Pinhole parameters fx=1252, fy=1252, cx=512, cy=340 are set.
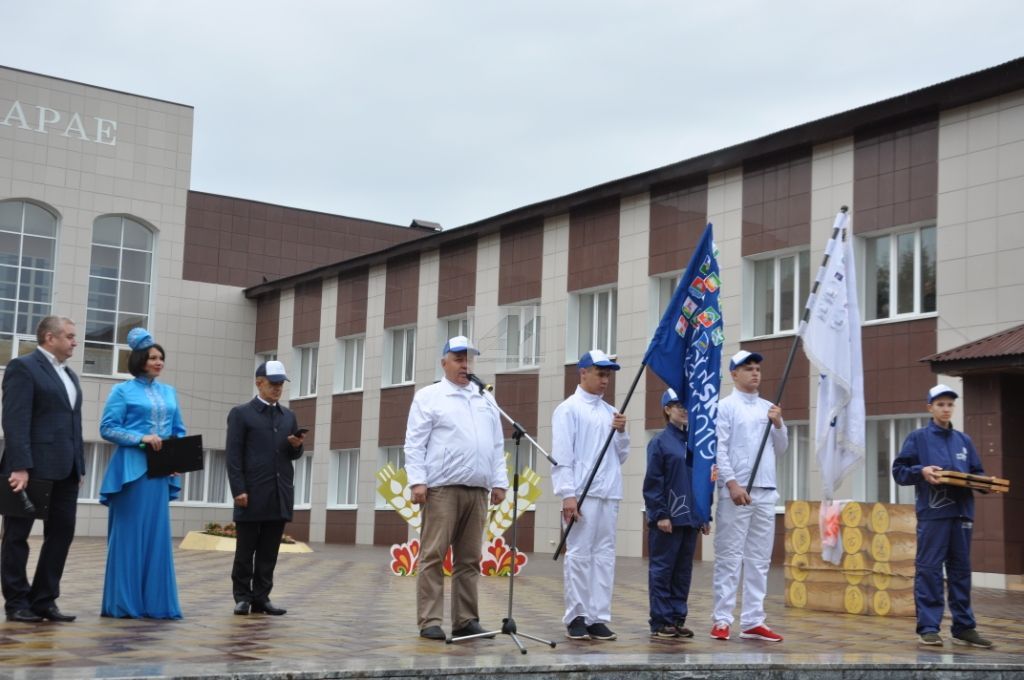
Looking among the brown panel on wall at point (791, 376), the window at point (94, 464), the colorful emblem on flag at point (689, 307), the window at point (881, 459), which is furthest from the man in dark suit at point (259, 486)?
the window at point (94, 464)

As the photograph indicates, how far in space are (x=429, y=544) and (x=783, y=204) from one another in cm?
1560

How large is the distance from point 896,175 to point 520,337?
34.4 ft

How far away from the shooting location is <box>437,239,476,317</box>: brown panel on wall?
30688 mm

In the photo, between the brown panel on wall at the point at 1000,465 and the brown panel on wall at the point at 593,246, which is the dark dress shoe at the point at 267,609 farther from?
the brown panel on wall at the point at 593,246

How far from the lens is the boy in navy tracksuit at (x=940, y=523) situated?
29.9ft

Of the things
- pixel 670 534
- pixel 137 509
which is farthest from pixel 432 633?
pixel 137 509

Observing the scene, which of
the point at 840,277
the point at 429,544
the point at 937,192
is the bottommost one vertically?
the point at 429,544

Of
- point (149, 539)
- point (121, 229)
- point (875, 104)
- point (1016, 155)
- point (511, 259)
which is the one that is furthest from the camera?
point (121, 229)

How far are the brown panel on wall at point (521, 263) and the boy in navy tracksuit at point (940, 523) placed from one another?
19.2m

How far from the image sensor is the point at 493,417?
9.07 meters

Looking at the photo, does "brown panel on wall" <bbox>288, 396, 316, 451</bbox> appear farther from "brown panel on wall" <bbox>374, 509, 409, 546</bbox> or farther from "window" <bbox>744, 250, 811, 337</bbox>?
"window" <bbox>744, 250, 811, 337</bbox>

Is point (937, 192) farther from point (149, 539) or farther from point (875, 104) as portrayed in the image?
point (149, 539)

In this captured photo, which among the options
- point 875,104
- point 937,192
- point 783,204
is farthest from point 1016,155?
point 783,204

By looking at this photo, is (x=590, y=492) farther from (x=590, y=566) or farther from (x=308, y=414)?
(x=308, y=414)
